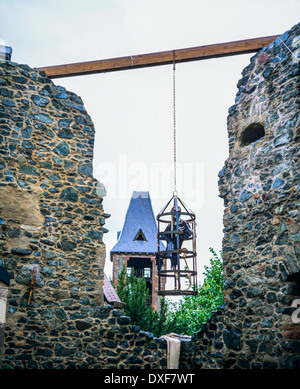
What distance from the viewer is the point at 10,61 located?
7758 millimetres

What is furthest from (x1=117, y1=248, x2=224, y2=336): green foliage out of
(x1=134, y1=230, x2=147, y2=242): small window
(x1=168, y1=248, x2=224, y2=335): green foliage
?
(x1=134, y1=230, x2=147, y2=242): small window

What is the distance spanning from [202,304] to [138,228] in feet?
29.9

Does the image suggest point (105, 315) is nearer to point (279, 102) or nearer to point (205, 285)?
point (279, 102)

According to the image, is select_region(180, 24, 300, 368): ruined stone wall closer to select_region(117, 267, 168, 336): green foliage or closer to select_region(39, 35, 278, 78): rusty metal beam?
select_region(39, 35, 278, 78): rusty metal beam

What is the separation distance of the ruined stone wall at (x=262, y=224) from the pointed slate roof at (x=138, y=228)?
56.9 feet

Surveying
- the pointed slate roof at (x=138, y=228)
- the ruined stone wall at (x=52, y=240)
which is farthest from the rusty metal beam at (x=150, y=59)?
the pointed slate roof at (x=138, y=228)

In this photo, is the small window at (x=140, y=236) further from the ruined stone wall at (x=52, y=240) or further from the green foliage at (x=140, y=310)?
the ruined stone wall at (x=52, y=240)

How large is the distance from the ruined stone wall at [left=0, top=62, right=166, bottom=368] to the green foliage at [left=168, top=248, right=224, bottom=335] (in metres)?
10.1

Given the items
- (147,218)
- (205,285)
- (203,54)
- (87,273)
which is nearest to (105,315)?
(87,273)

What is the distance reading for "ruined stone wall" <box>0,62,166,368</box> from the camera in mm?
6758

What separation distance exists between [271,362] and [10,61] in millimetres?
6878

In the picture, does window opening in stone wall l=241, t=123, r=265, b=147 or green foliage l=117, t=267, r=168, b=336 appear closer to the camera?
window opening in stone wall l=241, t=123, r=265, b=147

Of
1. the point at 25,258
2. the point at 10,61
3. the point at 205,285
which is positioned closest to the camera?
the point at 25,258

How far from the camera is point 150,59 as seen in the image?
8930 mm
